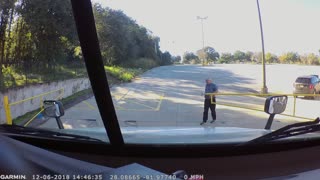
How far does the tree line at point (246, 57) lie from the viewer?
2.64m

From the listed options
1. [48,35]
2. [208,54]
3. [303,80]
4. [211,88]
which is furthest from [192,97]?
[48,35]

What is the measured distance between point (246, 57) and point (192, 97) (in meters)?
0.61

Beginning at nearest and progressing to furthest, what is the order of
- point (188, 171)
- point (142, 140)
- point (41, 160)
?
point (41, 160)
point (188, 171)
point (142, 140)

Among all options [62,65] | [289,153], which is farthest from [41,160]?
[289,153]

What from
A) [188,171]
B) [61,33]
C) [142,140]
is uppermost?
[61,33]

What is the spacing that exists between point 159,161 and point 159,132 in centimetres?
53

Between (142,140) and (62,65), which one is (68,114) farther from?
(142,140)

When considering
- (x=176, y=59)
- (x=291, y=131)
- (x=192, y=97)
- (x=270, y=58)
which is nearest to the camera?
(x=291, y=131)

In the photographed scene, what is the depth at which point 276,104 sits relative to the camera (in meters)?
2.75

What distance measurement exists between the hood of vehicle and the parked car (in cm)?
50

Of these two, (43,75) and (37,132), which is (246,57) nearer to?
(43,75)

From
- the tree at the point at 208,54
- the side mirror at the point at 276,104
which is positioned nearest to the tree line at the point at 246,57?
the tree at the point at 208,54

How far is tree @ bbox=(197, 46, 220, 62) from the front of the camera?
8.75 feet

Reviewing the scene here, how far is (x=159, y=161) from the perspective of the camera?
84.0 inches
